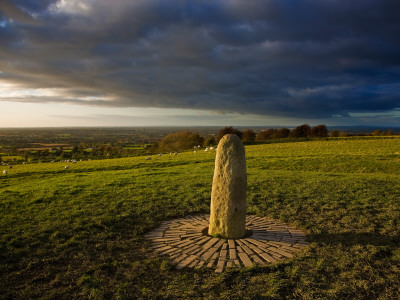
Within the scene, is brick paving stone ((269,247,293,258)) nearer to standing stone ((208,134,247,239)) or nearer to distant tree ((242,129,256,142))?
standing stone ((208,134,247,239))

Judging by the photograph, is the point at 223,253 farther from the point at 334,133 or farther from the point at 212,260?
the point at 334,133

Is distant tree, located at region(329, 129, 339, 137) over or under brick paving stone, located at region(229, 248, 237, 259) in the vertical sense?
over

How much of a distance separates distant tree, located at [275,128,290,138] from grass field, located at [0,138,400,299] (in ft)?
177

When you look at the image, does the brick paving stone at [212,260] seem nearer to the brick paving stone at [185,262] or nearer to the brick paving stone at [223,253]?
the brick paving stone at [223,253]

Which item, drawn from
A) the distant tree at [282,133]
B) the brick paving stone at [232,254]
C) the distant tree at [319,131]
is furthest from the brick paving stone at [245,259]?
the distant tree at [282,133]

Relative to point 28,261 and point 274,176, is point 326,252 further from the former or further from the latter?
point 274,176

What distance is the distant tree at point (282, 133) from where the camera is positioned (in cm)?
6600

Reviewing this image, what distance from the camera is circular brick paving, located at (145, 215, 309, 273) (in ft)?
18.4

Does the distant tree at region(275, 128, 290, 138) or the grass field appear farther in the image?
the distant tree at region(275, 128, 290, 138)

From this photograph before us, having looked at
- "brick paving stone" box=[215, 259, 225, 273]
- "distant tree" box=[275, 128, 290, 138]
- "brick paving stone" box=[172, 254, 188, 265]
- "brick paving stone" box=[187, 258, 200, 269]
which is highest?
"distant tree" box=[275, 128, 290, 138]

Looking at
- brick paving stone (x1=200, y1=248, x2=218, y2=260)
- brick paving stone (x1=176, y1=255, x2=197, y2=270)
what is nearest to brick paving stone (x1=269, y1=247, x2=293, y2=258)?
brick paving stone (x1=200, y1=248, x2=218, y2=260)

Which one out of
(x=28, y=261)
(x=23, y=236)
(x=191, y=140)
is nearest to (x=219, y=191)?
(x=28, y=261)

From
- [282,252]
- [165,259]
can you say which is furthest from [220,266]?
[282,252]

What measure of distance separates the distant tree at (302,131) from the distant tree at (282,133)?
170 cm
